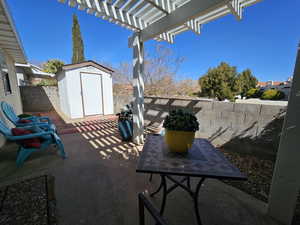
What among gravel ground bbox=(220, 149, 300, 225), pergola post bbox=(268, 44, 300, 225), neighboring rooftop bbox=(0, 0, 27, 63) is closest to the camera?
pergola post bbox=(268, 44, 300, 225)

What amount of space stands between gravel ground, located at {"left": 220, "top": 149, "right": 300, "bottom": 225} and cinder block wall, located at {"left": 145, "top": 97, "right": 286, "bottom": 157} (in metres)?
0.19

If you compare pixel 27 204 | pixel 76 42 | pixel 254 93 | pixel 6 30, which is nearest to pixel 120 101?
pixel 6 30

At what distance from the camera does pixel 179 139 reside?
1134 millimetres

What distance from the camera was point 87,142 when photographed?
310 cm

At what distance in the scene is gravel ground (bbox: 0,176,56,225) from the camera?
1.19 metres

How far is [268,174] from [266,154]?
1.66 feet

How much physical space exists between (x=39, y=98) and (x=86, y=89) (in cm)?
439

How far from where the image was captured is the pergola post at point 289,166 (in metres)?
1.07

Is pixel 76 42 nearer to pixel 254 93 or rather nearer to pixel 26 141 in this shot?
pixel 26 141

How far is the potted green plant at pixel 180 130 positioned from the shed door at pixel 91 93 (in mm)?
5602

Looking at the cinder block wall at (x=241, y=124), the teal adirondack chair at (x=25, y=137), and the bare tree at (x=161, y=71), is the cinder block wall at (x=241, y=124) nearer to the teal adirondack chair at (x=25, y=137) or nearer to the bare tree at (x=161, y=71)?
the teal adirondack chair at (x=25, y=137)

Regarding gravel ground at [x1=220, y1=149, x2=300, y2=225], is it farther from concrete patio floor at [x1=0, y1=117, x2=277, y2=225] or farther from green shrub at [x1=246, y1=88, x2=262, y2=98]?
green shrub at [x1=246, y1=88, x2=262, y2=98]

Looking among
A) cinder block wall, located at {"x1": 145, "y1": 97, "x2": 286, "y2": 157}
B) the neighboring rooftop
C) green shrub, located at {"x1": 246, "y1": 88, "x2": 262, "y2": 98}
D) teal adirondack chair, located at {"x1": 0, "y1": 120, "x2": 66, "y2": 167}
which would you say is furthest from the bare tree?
green shrub, located at {"x1": 246, "y1": 88, "x2": 262, "y2": 98}

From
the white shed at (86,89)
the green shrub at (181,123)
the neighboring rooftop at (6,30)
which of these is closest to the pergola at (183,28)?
the green shrub at (181,123)
